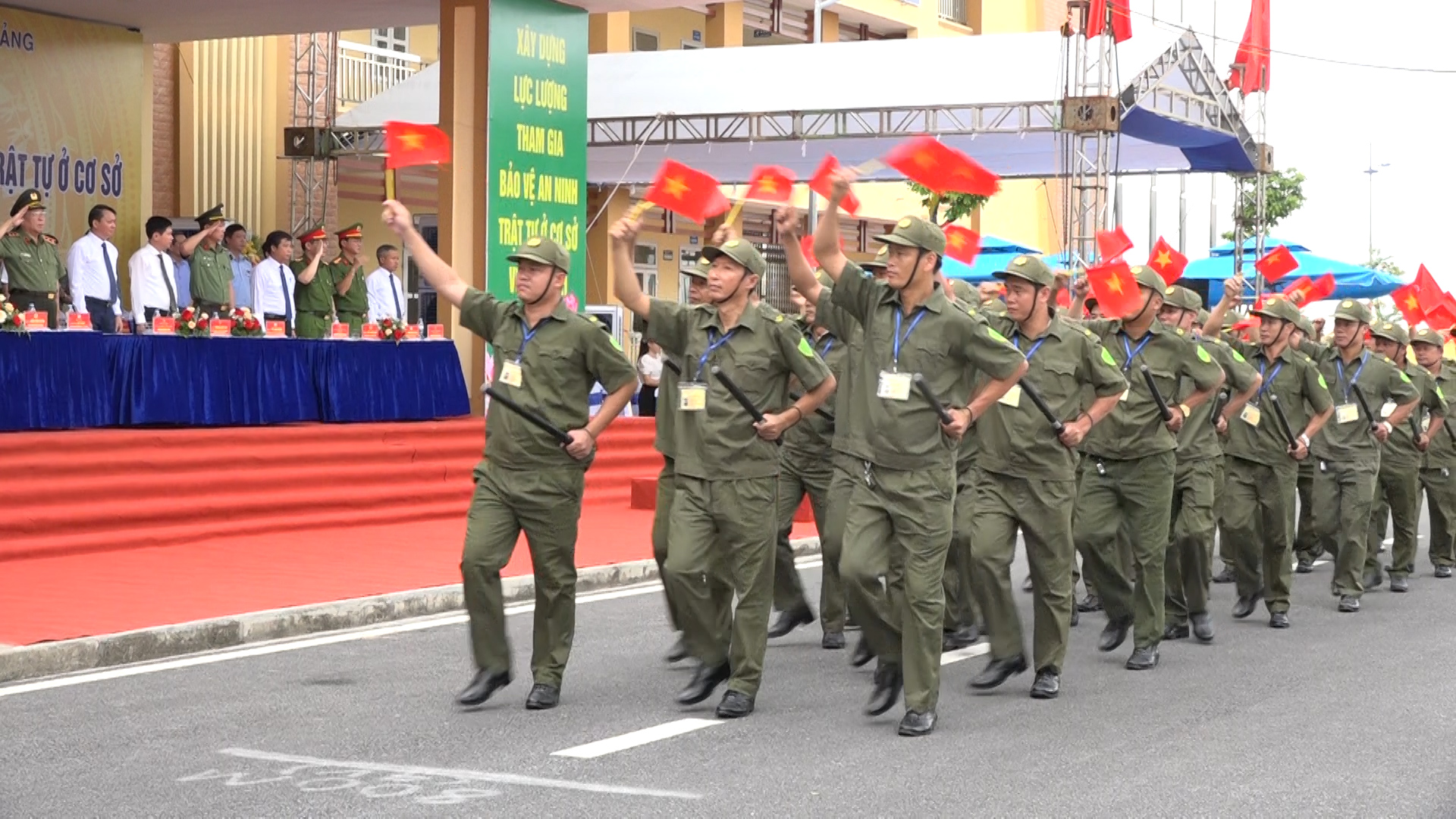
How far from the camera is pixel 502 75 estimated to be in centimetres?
2005

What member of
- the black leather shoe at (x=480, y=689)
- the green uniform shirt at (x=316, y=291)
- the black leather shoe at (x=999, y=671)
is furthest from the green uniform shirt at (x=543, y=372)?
the green uniform shirt at (x=316, y=291)

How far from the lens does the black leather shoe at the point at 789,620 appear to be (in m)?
10.7

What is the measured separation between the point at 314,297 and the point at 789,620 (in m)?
9.94

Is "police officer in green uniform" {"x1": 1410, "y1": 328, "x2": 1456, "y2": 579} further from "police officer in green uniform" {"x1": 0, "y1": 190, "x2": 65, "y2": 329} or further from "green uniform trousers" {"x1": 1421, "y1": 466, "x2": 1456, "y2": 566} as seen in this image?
"police officer in green uniform" {"x1": 0, "y1": 190, "x2": 65, "y2": 329}

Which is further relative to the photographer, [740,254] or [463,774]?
[740,254]

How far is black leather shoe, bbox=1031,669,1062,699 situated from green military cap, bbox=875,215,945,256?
7.29 feet

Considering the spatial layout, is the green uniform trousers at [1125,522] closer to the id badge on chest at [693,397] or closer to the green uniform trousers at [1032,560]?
the green uniform trousers at [1032,560]

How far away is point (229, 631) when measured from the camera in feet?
33.5

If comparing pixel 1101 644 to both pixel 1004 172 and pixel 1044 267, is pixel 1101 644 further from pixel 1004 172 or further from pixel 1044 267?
pixel 1004 172

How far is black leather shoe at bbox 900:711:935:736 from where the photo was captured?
774 centimetres

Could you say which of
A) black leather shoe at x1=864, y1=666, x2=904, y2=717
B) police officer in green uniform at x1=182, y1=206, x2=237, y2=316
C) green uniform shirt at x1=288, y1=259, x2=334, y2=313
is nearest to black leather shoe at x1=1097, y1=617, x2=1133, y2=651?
black leather shoe at x1=864, y1=666, x2=904, y2=717

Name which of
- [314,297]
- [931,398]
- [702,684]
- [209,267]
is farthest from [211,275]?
[931,398]

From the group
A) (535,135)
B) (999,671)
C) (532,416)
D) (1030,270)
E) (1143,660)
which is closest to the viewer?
(532,416)

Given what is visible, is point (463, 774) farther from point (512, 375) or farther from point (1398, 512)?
point (1398, 512)
